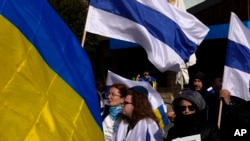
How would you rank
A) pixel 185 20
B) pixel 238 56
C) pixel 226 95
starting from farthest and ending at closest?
pixel 238 56
pixel 185 20
pixel 226 95

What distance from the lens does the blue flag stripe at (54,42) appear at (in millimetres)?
3438

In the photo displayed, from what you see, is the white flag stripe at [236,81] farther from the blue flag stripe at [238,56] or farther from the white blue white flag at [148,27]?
the white blue white flag at [148,27]

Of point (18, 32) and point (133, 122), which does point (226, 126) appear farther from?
point (18, 32)

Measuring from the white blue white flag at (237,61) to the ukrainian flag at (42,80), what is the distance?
357 centimetres

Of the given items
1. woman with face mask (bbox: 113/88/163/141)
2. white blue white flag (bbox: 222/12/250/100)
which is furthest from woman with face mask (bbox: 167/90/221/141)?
white blue white flag (bbox: 222/12/250/100)

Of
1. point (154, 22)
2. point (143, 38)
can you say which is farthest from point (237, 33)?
point (143, 38)

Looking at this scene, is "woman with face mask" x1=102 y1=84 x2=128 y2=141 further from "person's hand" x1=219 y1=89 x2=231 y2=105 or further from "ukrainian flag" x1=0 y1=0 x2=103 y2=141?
"ukrainian flag" x1=0 y1=0 x2=103 y2=141

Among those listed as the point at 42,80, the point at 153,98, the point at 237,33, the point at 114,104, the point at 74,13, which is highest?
the point at 74,13

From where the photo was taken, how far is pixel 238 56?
7320 millimetres

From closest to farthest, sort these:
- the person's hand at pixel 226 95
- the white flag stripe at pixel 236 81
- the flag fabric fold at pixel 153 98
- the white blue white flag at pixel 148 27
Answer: the white blue white flag at pixel 148 27
the person's hand at pixel 226 95
the white flag stripe at pixel 236 81
the flag fabric fold at pixel 153 98

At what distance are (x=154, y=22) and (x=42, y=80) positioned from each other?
324 centimetres

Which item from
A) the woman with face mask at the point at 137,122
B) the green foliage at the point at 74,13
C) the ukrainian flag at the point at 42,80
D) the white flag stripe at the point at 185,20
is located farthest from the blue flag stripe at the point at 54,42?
the green foliage at the point at 74,13

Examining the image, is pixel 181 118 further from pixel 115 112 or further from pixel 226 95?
pixel 226 95

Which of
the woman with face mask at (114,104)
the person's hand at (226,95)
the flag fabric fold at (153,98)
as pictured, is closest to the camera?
the woman with face mask at (114,104)
